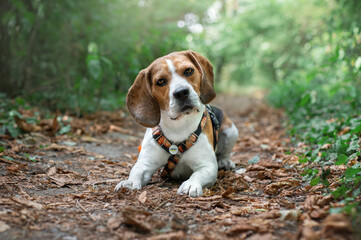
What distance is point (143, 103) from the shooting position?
3613mm

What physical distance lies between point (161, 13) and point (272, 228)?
A: 8.98 meters

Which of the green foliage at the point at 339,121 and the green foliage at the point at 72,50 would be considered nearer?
the green foliage at the point at 339,121

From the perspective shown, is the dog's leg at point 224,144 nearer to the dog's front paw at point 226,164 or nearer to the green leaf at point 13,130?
the dog's front paw at point 226,164

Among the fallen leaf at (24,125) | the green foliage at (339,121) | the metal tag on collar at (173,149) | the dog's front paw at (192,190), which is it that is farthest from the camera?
the fallen leaf at (24,125)

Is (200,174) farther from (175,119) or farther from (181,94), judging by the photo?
(181,94)

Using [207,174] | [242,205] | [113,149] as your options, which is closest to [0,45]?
[113,149]

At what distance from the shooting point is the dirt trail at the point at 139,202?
7.16 feet

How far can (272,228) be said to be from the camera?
2182 mm

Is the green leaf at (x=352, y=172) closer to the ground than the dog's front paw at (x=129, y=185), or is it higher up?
higher up

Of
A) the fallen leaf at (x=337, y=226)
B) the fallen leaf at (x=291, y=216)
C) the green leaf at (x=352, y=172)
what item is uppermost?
the green leaf at (x=352, y=172)

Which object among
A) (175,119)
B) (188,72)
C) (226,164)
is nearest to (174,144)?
(175,119)

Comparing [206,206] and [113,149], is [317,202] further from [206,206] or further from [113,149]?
[113,149]

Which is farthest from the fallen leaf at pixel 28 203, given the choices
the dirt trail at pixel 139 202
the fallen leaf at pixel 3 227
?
the fallen leaf at pixel 3 227

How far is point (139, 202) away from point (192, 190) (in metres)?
0.51
